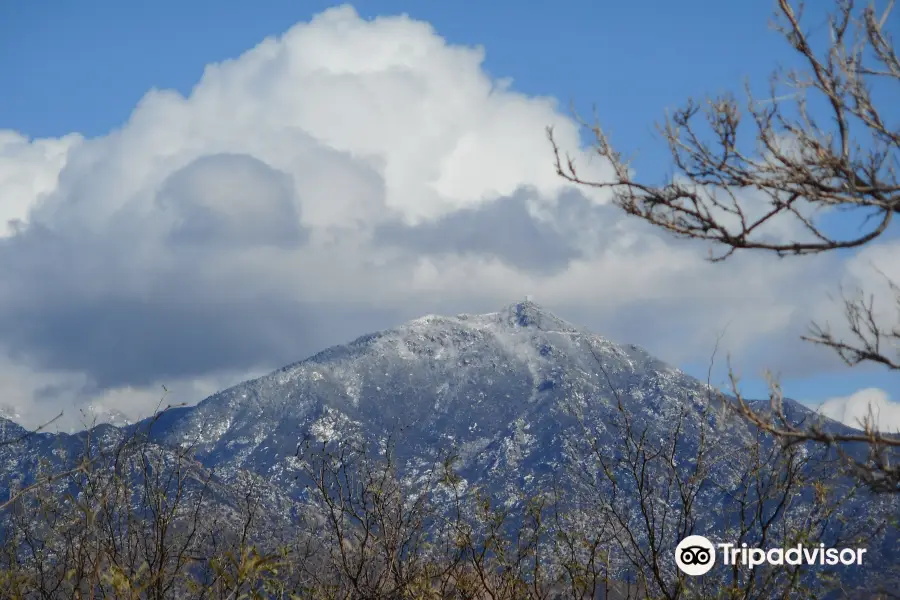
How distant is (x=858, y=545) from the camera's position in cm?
997

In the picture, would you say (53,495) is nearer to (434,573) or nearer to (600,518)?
(434,573)

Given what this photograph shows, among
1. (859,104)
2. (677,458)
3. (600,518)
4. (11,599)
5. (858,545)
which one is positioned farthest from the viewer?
(600,518)

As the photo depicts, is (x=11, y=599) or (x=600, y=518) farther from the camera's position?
(x=600, y=518)

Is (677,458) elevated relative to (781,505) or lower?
elevated

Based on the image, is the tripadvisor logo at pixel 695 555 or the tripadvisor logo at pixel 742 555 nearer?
the tripadvisor logo at pixel 742 555

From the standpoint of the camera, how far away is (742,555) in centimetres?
1010

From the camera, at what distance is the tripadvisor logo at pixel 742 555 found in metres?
9.89

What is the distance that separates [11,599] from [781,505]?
298 inches

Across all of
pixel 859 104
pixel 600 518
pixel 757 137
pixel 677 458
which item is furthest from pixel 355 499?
pixel 859 104

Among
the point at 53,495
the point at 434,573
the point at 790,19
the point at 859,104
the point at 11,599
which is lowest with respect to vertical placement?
the point at 11,599

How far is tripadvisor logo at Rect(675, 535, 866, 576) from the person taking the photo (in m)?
9.89

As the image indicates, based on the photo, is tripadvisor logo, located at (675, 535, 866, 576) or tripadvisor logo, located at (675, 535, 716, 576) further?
tripadvisor logo, located at (675, 535, 716, 576)

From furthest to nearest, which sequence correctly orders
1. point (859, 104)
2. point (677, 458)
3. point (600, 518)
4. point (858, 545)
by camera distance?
point (600, 518) < point (677, 458) < point (858, 545) < point (859, 104)

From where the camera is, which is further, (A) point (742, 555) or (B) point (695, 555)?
(B) point (695, 555)
